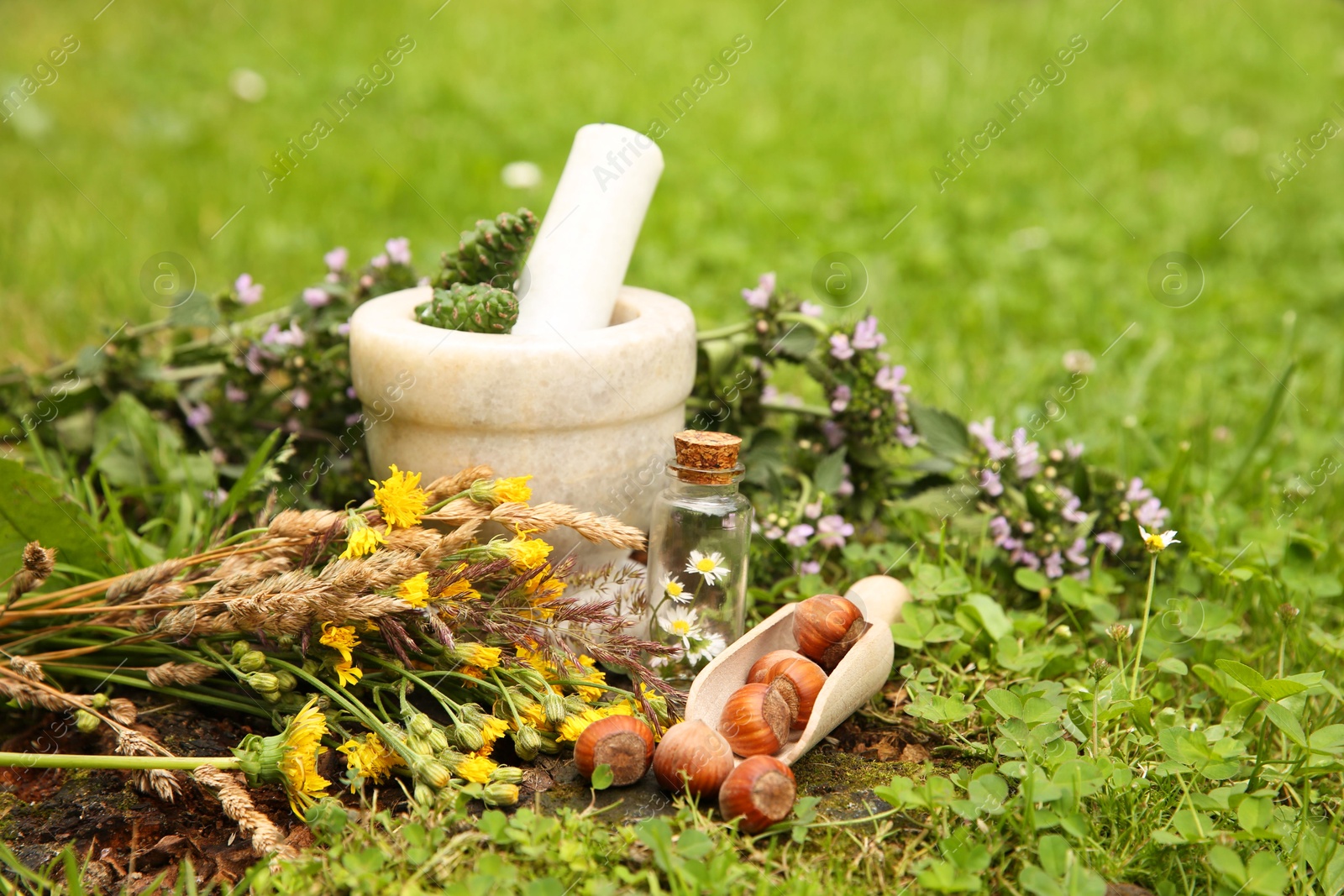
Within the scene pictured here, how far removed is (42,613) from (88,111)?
442 centimetres

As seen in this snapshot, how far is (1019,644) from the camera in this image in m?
1.93

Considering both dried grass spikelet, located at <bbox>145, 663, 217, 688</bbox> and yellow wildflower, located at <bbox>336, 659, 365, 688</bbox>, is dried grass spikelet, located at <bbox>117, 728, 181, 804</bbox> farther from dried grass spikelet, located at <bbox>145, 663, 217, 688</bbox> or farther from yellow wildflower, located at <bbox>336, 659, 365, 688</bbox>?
yellow wildflower, located at <bbox>336, 659, 365, 688</bbox>

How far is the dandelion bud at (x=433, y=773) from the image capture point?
1.45 meters

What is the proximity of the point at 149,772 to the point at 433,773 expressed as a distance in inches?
17.6

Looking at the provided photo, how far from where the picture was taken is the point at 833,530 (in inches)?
85.8

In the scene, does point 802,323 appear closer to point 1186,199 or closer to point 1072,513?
point 1072,513

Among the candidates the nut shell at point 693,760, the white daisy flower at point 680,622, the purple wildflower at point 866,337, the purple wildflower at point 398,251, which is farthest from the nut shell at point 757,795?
the purple wildflower at point 398,251

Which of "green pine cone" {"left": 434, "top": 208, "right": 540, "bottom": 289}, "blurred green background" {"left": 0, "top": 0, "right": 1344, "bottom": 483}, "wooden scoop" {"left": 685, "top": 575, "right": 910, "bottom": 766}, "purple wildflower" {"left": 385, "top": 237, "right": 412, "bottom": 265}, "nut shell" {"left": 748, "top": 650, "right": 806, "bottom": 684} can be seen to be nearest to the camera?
"wooden scoop" {"left": 685, "top": 575, "right": 910, "bottom": 766}

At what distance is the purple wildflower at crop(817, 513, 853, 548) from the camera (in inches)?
85.2

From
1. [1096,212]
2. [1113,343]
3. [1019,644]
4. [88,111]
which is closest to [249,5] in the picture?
[88,111]

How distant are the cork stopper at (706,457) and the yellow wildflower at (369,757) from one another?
2.04ft

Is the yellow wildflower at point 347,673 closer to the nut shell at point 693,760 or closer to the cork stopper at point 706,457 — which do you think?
the nut shell at point 693,760

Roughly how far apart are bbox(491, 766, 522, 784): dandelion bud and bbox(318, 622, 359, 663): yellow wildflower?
0.28 m

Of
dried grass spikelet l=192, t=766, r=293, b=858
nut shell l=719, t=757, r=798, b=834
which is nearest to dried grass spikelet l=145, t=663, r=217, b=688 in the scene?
dried grass spikelet l=192, t=766, r=293, b=858
